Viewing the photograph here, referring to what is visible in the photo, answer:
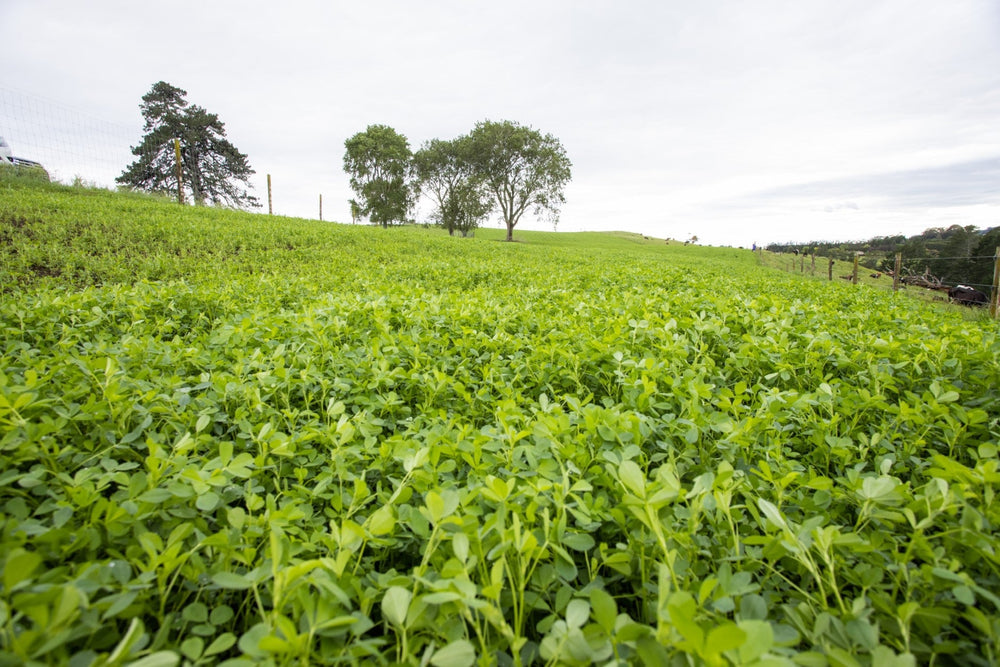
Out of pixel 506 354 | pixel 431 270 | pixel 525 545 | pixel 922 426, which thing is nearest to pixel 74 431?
pixel 525 545

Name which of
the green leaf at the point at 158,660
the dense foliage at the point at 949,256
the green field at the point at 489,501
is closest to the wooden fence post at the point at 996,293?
the dense foliage at the point at 949,256

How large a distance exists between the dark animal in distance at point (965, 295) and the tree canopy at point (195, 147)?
171ft

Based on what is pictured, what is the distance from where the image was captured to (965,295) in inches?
592

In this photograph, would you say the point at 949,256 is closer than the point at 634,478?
No

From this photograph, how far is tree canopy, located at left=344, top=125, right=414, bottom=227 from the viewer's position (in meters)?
47.9

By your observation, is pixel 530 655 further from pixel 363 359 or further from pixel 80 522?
pixel 363 359

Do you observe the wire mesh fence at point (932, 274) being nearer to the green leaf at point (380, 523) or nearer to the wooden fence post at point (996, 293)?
the wooden fence post at point (996, 293)

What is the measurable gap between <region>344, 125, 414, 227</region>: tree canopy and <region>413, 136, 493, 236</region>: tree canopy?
2.17m

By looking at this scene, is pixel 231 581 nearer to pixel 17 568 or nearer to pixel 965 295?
pixel 17 568

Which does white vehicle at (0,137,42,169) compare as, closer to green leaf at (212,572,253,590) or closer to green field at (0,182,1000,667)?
green field at (0,182,1000,667)

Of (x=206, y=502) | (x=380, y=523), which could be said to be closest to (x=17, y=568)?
(x=206, y=502)

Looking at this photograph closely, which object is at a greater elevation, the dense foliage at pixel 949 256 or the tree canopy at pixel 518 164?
the tree canopy at pixel 518 164

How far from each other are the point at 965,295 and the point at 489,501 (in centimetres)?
2144

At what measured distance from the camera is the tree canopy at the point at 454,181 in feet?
164
